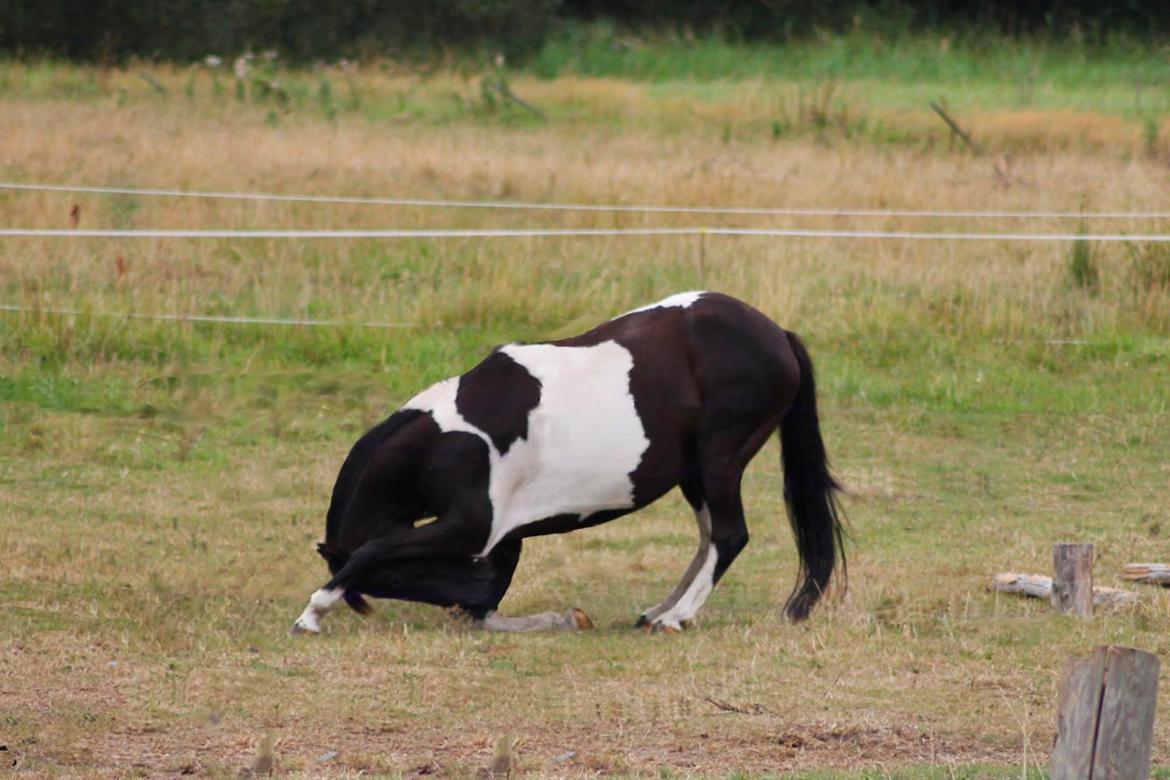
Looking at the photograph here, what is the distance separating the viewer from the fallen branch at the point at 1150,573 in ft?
25.6

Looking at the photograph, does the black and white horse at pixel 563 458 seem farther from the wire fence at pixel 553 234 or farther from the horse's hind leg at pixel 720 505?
the wire fence at pixel 553 234

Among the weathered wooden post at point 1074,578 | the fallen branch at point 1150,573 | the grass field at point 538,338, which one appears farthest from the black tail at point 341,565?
the fallen branch at point 1150,573

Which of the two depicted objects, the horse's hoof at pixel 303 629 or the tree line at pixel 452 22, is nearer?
the horse's hoof at pixel 303 629

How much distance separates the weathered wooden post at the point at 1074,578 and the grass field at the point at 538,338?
0.15 m

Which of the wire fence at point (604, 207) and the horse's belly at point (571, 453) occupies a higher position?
the horse's belly at point (571, 453)

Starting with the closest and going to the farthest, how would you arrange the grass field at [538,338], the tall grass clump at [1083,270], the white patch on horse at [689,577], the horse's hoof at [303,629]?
the grass field at [538,338] < the horse's hoof at [303,629] < the white patch on horse at [689,577] < the tall grass clump at [1083,270]

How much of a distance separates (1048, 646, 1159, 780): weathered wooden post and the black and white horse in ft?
10.9

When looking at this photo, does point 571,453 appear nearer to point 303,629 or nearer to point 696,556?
point 696,556

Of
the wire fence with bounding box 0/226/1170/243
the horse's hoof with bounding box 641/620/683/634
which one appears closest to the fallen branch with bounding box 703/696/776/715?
the horse's hoof with bounding box 641/620/683/634

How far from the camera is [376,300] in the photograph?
43.9ft

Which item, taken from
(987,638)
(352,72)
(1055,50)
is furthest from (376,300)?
(1055,50)

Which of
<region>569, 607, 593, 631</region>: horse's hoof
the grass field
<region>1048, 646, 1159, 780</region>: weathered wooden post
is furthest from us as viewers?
<region>569, 607, 593, 631</region>: horse's hoof

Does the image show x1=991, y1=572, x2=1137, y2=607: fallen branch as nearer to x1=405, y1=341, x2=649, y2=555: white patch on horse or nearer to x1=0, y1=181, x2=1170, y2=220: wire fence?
x1=405, y1=341, x2=649, y2=555: white patch on horse

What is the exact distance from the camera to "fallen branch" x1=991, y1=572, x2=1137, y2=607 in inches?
292
